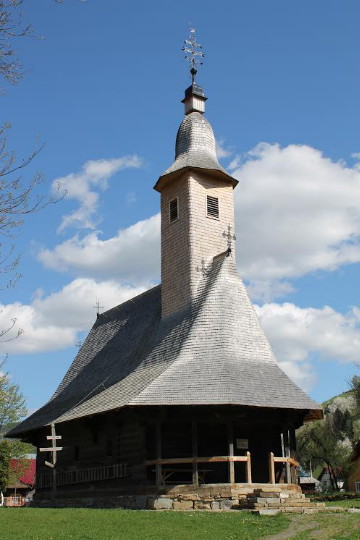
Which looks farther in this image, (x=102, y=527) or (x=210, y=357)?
(x=210, y=357)

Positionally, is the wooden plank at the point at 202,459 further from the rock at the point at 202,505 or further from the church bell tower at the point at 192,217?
the church bell tower at the point at 192,217

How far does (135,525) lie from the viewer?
1496 cm

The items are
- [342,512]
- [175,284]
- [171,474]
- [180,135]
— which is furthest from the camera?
[180,135]

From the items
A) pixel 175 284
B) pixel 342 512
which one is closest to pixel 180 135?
pixel 175 284

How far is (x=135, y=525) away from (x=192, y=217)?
1440 cm

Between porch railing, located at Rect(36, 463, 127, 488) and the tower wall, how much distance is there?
256 inches

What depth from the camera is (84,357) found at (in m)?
33.2

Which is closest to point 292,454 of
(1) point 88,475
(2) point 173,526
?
(1) point 88,475

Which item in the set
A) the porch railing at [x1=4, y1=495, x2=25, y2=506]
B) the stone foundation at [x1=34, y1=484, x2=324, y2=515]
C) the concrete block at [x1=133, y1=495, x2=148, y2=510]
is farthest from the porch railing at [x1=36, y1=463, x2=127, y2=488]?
the porch railing at [x1=4, y1=495, x2=25, y2=506]

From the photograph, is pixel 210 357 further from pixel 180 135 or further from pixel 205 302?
pixel 180 135

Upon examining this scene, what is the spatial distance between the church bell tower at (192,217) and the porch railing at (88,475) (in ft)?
21.2

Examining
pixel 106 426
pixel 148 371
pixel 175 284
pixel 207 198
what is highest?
pixel 207 198

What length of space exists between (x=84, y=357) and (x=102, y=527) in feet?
62.2

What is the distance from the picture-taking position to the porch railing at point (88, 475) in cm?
2286
